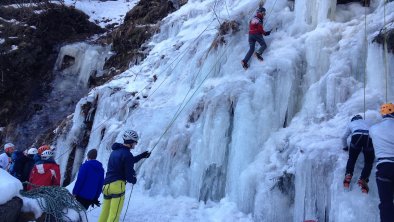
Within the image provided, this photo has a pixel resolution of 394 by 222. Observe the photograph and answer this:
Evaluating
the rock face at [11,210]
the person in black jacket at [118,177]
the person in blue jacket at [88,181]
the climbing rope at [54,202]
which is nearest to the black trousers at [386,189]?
the person in black jacket at [118,177]

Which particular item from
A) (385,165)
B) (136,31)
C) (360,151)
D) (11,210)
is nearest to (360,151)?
(360,151)

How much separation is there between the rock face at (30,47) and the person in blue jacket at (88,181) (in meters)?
10.8

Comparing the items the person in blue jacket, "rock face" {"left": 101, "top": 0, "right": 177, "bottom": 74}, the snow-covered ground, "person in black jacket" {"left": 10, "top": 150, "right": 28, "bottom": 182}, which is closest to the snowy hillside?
the snow-covered ground

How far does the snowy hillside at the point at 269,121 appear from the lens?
6246 mm

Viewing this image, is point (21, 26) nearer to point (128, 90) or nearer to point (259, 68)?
point (128, 90)

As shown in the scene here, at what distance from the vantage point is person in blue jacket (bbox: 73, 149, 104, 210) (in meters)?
6.52

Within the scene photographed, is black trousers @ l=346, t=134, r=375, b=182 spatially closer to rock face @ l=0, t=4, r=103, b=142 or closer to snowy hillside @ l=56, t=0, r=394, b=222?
snowy hillside @ l=56, t=0, r=394, b=222

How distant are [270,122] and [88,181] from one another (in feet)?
10.3

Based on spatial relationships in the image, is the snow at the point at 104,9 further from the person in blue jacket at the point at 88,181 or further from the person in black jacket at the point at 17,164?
the person in blue jacket at the point at 88,181

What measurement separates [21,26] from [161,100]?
11895mm

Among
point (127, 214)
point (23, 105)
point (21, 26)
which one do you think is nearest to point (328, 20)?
point (127, 214)

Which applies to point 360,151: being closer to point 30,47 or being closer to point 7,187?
point 7,187

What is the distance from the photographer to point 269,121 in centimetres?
754

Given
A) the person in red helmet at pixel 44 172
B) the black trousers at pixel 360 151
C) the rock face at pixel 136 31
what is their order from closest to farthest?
the black trousers at pixel 360 151, the person in red helmet at pixel 44 172, the rock face at pixel 136 31
